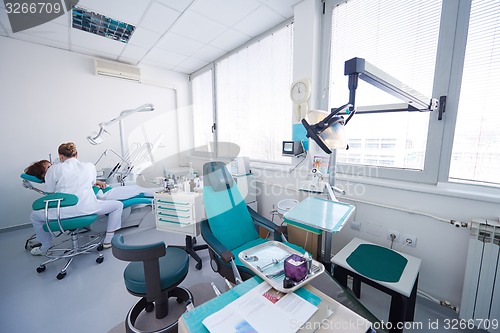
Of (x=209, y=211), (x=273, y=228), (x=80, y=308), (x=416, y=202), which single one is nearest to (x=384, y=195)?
(x=416, y=202)

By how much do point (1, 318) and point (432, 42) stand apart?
A: 3973 millimetres

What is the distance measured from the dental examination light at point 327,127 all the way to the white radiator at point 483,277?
3.90ft

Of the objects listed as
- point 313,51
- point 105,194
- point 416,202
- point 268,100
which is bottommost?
point 105,194

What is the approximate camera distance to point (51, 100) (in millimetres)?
3117

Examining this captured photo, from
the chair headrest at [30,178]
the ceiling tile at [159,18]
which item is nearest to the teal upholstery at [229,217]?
the ceiling tile at [159,18]

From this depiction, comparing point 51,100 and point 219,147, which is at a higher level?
point 51,100

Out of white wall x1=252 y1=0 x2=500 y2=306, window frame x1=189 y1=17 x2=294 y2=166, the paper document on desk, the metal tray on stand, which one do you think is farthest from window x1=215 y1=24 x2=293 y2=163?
the paper document on desk

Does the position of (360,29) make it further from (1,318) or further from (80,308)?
(1,318)

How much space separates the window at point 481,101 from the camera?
4.31 feet

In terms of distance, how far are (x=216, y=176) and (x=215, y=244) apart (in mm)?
599

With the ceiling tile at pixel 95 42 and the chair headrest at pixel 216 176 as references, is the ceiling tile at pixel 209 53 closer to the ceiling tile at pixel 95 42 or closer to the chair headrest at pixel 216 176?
the ceiling tile at pixel 95 42

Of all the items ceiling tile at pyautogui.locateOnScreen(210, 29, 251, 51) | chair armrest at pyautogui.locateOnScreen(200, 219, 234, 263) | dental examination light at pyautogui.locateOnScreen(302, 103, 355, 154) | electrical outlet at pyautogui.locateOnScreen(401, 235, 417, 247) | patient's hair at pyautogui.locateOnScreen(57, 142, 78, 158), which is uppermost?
ceiling tile at pyautogui.locateOnScreen(210, 29, 251, 51)

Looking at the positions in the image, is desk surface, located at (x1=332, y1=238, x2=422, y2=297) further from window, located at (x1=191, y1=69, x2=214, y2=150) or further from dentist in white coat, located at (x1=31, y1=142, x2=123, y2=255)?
window, located at (x1=191, y1=69, x2=214, y2=150)

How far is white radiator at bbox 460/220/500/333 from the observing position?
48.4 inches
